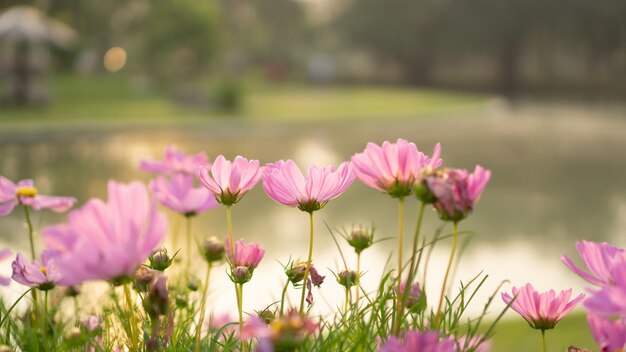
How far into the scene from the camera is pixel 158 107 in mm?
23469

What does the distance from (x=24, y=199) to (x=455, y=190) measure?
2.74ft

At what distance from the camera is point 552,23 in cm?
4250

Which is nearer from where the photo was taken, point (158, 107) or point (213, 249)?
point (213, 249)

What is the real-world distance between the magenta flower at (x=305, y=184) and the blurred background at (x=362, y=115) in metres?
0.21

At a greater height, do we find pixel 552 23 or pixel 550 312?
pixel 552 23

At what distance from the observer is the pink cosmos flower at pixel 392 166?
1.08 meters

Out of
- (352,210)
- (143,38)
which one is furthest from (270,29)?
(352,210)

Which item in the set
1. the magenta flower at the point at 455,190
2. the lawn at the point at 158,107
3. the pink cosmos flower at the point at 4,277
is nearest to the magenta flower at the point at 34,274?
the pink cosmos flower at the point at 4,277

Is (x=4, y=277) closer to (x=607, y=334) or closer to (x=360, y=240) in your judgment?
(x=360, y=240)

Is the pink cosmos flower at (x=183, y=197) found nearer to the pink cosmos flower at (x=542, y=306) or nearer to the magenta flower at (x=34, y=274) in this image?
the magenta flower at (x=34, y=274)

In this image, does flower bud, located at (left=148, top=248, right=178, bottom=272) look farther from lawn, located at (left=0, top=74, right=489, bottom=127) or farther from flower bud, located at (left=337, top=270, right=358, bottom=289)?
lawn, located at (left=0, top=74, right=489, bottom=127)

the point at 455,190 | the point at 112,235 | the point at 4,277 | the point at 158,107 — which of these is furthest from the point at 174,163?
the point at 158,107

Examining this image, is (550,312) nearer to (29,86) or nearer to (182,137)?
(182,137)

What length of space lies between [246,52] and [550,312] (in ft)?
220
